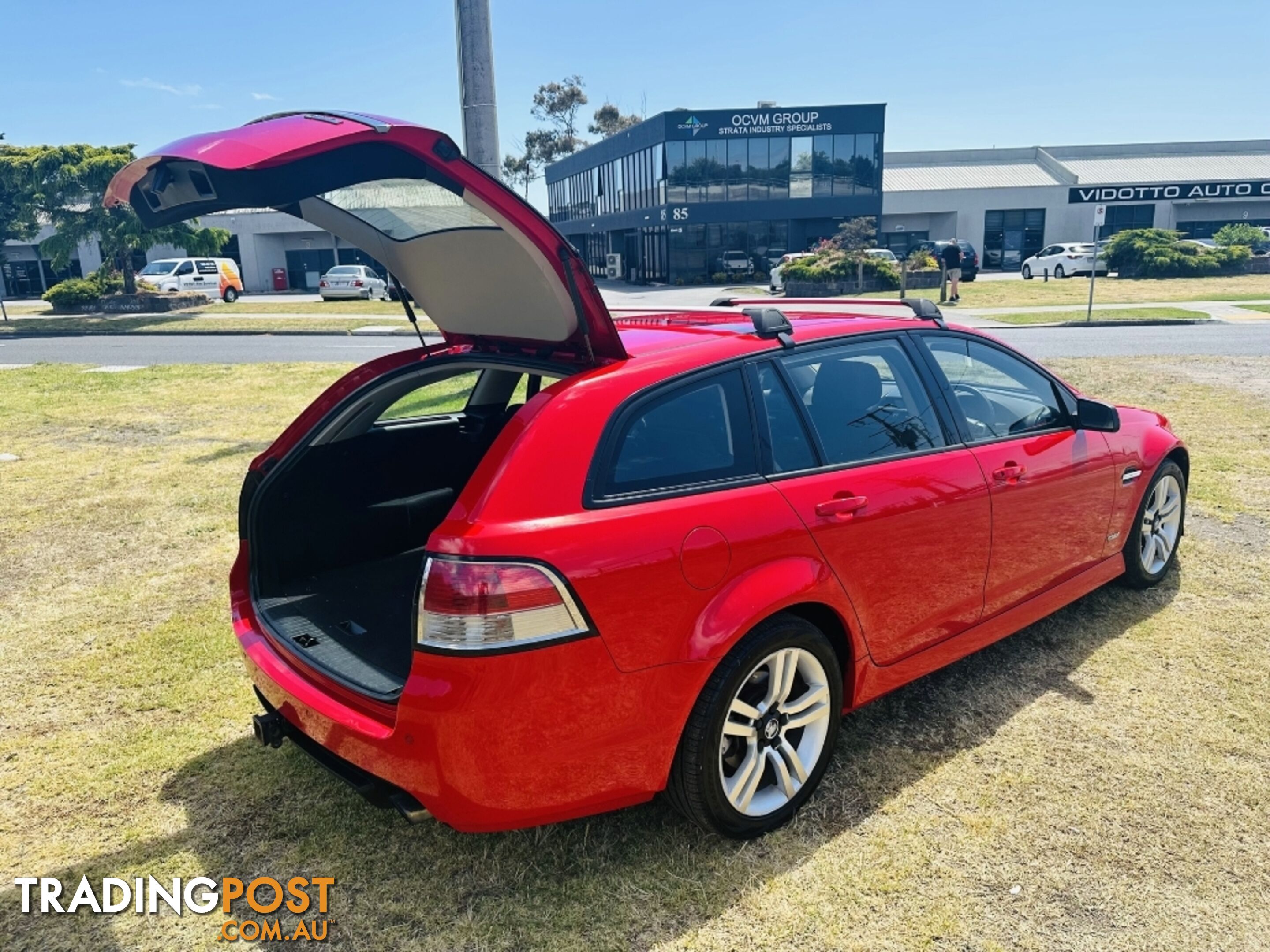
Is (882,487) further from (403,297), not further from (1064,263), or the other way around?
(1064,263)

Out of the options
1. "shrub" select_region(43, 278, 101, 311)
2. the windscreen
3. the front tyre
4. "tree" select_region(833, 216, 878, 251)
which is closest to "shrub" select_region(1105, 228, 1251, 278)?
"tree" select_region(833, 216, 878, 251)

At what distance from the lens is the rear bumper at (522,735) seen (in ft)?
7.82

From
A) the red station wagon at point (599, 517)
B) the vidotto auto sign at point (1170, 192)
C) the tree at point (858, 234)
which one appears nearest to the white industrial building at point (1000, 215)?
the vidotto auto sign at point (1170, 192)

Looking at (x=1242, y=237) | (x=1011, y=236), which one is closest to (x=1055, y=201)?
(x=1011, y=236)

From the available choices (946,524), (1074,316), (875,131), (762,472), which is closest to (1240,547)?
(946,524)

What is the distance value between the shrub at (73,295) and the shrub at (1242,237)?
4470cm

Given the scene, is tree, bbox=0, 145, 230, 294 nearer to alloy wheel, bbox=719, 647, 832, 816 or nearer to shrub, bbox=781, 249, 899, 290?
shrub, bbox=781, 249, 899, 290

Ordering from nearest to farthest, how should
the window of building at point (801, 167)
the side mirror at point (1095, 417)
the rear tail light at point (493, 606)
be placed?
the rear tail light at point (493, 606)
the side mirror at point (1095, 417)
the window of building at point (801, 167)

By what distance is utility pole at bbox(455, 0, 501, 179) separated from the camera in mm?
8086

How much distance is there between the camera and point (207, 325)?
2609 centimetres

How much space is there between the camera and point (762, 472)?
9.53 ft

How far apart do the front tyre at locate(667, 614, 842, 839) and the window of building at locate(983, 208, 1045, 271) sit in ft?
172

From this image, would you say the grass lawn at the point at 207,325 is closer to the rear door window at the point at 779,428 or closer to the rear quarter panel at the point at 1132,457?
the rear quarter panel at the point at 1132,457

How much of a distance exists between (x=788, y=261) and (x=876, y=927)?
1354 inches
